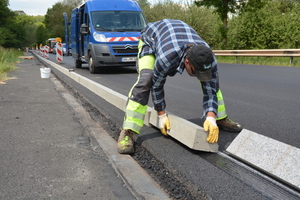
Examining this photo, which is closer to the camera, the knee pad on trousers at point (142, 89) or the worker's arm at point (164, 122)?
the knee pad on trousers at point (142, 89)

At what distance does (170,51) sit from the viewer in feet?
10.4

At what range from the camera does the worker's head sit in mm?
2885

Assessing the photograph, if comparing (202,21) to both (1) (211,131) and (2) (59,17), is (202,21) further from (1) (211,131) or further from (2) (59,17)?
(2) (59,17)

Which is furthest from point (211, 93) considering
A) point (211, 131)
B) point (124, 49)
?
point (124, 49)

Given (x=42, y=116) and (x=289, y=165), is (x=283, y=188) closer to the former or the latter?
(x=289, y=165)

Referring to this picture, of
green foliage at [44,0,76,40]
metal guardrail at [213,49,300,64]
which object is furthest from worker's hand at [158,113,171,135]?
green foliage at [44,0,76,40]

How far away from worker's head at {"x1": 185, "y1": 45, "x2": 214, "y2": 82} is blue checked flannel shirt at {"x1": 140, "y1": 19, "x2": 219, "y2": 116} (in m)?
0.16

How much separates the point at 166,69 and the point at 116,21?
966 centimetres

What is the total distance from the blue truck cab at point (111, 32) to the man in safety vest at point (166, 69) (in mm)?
8253

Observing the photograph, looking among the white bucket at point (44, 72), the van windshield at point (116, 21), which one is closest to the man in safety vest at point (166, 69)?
the white bucket at point (44, 72)

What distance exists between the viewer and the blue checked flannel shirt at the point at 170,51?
3.18 meters

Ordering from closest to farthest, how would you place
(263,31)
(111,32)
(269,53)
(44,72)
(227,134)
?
(227,134), (44,72), (111,32), (269,53), (263,31)

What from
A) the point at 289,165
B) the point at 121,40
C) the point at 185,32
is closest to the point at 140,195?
the point at 289,165

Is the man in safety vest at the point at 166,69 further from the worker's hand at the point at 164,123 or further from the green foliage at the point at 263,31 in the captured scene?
the green foliage at the point at 263,31
